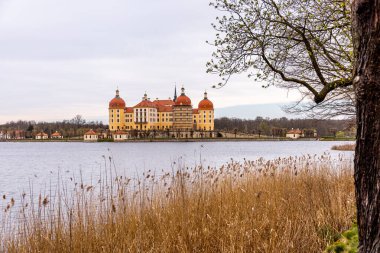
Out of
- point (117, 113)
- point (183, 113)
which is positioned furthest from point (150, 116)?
point (183, 113)

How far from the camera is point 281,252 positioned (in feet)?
14.3

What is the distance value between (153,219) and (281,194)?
2.59 m

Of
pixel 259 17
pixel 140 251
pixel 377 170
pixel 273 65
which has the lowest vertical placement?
pixel 140 251

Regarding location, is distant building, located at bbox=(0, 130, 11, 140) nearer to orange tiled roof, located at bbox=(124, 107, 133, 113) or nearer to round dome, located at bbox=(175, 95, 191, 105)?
orange tiled roof, located at bbox=(124, 107, 133, 113)

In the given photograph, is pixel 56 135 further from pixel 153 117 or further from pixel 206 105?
pixel 206 105

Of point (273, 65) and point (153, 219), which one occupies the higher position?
point (273, 65)

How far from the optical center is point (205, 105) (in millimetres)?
126438

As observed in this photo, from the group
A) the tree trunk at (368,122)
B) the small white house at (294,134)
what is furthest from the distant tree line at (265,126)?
the tree trunk at (368,122)

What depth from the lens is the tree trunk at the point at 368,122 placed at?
2174 mm

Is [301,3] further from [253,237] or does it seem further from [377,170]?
[377,170]

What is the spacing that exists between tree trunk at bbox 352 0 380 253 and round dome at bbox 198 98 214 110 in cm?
12395

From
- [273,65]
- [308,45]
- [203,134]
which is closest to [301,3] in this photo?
[308,45]

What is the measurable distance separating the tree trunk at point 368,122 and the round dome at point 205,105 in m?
124

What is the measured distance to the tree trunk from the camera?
217 cm
